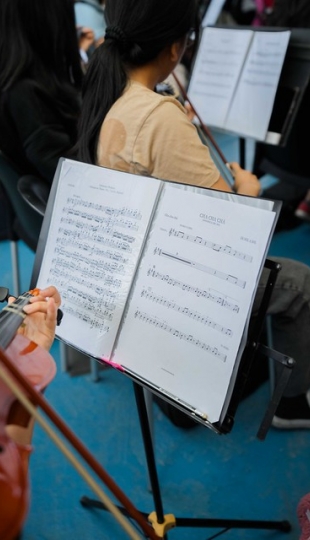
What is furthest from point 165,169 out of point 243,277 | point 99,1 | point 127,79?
point 99,1

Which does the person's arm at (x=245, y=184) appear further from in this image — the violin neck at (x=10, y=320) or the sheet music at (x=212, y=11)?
the sheet music at (x=212, y=11)

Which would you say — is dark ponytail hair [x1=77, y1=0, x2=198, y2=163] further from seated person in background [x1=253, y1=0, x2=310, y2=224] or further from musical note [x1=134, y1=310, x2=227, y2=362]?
seated person in background [x1=253, y1=0, x2=310, y2=224]

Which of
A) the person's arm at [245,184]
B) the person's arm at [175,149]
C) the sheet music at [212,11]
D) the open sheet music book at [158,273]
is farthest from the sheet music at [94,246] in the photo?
the sheet music at [212,11]

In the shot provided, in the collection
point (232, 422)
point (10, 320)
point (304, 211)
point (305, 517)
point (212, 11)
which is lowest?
point (305, 517)

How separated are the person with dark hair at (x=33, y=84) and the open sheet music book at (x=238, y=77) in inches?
21.4

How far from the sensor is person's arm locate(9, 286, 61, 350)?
0.67 metres

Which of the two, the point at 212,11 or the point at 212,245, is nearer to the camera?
the point at 212,245

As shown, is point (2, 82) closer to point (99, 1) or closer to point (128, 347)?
point (128, 347)

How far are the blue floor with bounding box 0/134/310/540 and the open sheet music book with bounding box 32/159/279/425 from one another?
0.52 meters

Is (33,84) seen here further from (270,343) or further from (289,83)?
(270,343)

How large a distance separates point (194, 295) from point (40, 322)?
236mm

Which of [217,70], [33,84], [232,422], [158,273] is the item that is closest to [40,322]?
[158,273]

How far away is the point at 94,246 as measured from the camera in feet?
2.83

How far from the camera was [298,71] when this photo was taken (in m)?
1.56
